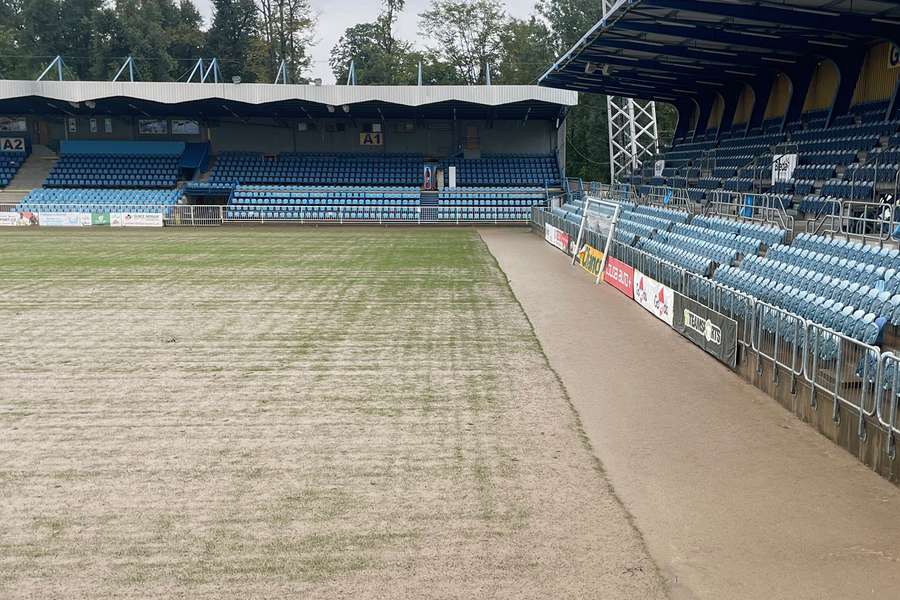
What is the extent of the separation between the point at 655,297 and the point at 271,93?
33907 millimetres

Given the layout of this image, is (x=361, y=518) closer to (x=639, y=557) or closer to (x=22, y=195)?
(x=639, y=557)

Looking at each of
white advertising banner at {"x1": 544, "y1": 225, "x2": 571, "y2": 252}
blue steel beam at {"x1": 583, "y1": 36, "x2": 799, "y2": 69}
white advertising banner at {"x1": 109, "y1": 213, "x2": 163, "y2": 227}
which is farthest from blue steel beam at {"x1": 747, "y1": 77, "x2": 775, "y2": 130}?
white advertising banner at {"x1": 109, "y1": 213, "x2": 163, "y2": 227}

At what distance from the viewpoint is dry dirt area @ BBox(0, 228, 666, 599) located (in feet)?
20.9

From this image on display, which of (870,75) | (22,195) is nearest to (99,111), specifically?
(22,195)

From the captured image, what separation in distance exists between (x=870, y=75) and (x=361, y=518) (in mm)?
26353

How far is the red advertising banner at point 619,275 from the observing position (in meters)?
19.8

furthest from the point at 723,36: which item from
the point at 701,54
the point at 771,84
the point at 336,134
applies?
the point at 336,134

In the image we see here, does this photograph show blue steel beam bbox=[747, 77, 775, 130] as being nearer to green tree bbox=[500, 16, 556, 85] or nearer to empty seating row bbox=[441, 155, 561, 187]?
Answer: empty seating row bbox=[441, 155, 561, 187]

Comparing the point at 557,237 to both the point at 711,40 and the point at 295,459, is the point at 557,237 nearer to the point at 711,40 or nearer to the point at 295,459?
the point at 711,40

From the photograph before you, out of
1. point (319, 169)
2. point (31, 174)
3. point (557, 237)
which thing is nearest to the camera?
point (557, 237)

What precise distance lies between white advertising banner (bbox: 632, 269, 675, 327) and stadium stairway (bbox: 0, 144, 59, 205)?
41529 mm

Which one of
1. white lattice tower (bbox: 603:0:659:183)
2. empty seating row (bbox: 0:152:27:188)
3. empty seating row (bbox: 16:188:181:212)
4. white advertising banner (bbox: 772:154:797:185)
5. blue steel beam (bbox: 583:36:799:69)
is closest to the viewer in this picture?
white advertising banner (bbox: 772:154:797:185)

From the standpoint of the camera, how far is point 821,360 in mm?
9812

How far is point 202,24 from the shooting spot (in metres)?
82.5
